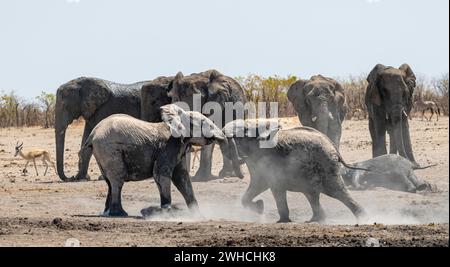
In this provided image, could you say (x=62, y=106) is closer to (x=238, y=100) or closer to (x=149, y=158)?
(x=238, y=100)

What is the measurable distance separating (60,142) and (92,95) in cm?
158

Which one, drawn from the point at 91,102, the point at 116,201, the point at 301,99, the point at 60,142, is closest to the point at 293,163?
the point at 116,201

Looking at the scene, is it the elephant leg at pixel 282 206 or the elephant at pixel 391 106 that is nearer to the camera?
the elephant leg at pixel 282 206

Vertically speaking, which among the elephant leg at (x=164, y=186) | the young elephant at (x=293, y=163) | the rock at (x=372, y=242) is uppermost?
the young elephant at (x=293, y=163)

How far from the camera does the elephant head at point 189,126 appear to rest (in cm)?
1407

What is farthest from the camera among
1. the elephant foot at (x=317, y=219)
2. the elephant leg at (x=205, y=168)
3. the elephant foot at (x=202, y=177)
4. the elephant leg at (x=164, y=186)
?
the elephant leg at (x=205, y=168)

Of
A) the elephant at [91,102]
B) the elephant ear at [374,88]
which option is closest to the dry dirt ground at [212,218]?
the elephant at [91,102]

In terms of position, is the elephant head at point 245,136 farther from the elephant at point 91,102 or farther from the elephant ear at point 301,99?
the elephant at point 91,102

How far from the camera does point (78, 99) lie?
2298 centimetres

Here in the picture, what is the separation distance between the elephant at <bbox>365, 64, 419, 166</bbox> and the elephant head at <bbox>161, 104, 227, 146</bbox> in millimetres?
7148

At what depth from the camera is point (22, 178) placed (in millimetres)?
21656

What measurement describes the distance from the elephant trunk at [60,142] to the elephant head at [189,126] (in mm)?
7176

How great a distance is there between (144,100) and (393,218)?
375 inches

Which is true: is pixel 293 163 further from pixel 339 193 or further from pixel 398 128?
pixel 398 128
